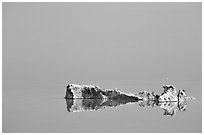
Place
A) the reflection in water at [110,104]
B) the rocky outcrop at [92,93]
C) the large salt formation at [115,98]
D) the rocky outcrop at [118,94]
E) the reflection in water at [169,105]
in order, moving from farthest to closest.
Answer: the rocky outcrop at [92,93], the rocky outcrop at [118,94], the large salt formation at [115,98], the reflection in water at [110,104], the reflection in water at [169,105]

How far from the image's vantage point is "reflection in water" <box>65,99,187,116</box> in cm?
2002

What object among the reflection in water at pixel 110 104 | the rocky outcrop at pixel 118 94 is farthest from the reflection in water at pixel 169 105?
the rocky outcrop at pixel 118 94

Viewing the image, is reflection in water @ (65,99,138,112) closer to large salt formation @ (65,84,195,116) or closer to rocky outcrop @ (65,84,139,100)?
large salt formation @ (65,84,195,116)

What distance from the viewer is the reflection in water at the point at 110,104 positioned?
20022mm

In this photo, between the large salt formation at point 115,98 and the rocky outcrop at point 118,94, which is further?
the rocky outcrop at point 118,94

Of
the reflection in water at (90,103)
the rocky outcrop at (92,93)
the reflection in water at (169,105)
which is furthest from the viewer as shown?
the rocky outcrop at (92,93)

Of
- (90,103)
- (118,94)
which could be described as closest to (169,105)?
(118,94)

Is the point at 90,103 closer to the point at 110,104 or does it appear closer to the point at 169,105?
the point at 110,104

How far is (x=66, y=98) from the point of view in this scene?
22.7 metres

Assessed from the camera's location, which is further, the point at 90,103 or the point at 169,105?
the point at 90,103

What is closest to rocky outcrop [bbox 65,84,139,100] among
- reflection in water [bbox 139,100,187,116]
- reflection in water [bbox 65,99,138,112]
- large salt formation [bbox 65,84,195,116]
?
large salt formation [bbox 65,84,195,116]

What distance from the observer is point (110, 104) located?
21.0 m

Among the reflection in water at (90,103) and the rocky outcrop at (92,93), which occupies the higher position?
the rocky outcrop at (92,93)

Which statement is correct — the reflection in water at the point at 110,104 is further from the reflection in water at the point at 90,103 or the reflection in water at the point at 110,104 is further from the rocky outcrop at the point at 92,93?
the rocky outcrop at the point at 92,93
